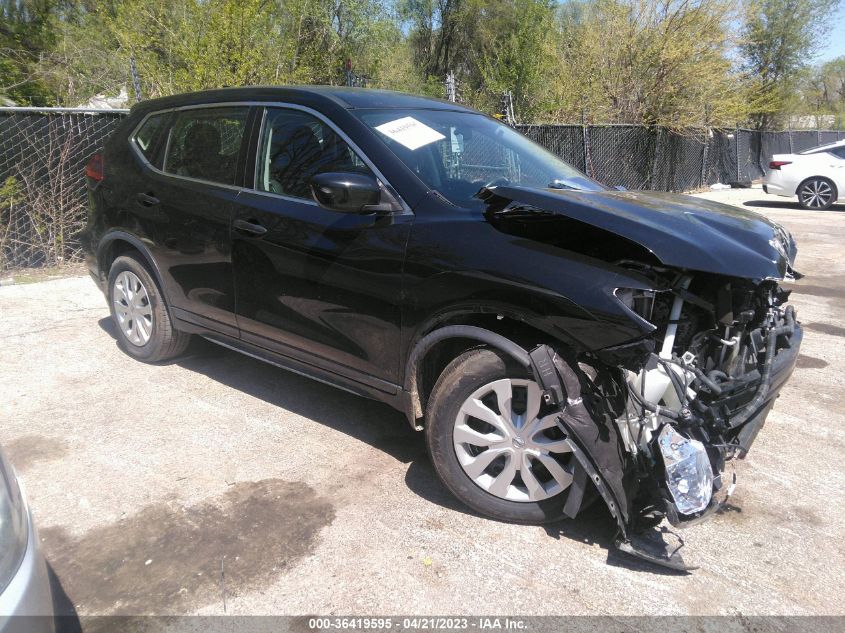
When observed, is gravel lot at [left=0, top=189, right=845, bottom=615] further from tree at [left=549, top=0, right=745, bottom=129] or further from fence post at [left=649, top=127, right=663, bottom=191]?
tree at [left=549, top=0, right=745, bottom=129]

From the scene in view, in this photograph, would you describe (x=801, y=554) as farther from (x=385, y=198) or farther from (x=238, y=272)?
(x=238, y=272)

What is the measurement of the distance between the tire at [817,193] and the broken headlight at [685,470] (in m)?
14.5

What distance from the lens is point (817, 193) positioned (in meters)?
14.6

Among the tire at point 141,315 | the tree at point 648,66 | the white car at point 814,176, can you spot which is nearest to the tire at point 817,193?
the white car at point 814,176

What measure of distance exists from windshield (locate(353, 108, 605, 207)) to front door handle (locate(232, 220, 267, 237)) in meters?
0.82

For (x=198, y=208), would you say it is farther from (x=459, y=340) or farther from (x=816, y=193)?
(x=816, y=193)

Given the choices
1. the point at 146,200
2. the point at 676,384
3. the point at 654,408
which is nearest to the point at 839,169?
the point at 676,384

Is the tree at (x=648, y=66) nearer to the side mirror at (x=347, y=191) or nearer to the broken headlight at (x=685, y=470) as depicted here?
the side mirror at (x=347, y=191)

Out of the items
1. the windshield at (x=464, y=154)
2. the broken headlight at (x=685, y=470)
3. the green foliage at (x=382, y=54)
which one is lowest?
Answer: the broken headlight at (x=685, y=470)

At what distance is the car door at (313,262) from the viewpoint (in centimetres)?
325

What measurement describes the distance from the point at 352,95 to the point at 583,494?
2.46m

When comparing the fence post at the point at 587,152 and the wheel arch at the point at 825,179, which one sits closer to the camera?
the fence post at the point at 587,152

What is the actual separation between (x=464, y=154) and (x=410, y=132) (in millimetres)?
353

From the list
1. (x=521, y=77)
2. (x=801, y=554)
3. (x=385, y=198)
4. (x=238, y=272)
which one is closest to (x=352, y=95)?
(x=385, y=198)
